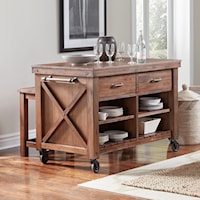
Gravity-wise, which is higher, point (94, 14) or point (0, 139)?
point (94, 14)

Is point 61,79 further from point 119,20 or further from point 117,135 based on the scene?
point 119,20

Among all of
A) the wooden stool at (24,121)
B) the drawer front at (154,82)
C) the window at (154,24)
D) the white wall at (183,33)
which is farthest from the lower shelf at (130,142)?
the white wall at (183,33)

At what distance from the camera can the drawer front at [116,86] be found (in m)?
4.91

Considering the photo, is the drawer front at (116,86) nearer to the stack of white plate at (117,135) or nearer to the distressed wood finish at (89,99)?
the distressed wood finish at (89,99)

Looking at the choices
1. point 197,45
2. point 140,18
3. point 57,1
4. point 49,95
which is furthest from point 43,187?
point 197,45

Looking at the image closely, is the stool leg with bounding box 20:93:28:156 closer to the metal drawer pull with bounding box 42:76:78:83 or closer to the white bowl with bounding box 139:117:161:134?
the metal drawer pull with bounding box 42:76:78:83

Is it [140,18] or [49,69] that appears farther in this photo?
[140,18]

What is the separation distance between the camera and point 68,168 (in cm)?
505

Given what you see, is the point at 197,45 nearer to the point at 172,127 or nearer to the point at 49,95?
the point at 172,127

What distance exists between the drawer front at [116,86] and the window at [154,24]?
266cm

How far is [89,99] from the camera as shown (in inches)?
190

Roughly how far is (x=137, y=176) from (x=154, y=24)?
372 cm

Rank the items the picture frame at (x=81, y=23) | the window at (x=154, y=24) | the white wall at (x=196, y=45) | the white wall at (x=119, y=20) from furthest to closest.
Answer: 1. the white wall at (x=196, y=45)
2. the window at (x=154, y=24)
3. the white wall at (x=119, y=20)
4. the picture frame at (x=81, y=23)

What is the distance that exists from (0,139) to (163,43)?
9.91ft
